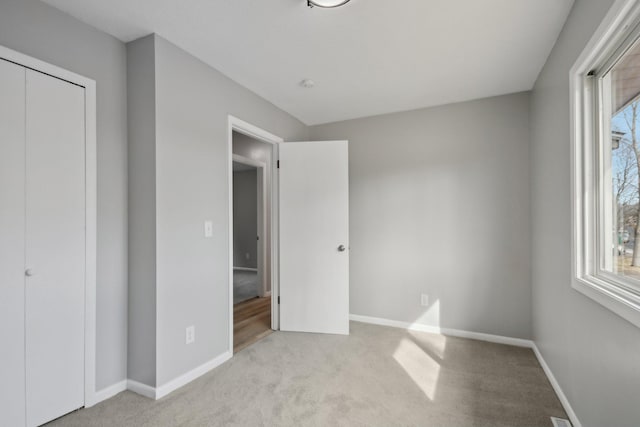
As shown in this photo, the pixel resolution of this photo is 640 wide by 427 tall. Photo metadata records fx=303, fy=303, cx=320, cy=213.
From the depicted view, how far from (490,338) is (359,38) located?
2934 millimetres

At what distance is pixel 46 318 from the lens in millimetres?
1754

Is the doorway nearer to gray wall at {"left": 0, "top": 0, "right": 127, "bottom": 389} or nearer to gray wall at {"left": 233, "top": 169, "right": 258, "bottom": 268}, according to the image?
gray wall at {"left": 233, "top": 169, "right": 258, "bottom": 268}

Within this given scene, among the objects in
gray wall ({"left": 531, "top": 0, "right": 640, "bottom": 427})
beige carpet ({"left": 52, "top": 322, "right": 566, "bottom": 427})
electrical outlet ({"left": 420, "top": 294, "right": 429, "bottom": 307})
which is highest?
gray wall ({"left": 531, "top": 0, "right": 640, "bottom": 427})

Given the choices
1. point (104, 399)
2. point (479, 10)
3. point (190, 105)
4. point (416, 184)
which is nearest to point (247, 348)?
point (104, 399)

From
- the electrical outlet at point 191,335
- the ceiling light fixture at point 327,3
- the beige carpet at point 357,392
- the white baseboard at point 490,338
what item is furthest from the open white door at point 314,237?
the ceiling light fixture at point 327,3

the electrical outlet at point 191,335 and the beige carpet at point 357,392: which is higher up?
the electrical outlet at point 191,335

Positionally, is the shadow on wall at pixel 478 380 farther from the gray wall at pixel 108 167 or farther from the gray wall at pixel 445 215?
the gray wall at pixel 108 167

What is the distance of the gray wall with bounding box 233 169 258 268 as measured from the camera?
6.81m

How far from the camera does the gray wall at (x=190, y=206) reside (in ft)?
6.79

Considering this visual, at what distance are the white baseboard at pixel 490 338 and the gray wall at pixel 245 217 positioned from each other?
12.4 ft

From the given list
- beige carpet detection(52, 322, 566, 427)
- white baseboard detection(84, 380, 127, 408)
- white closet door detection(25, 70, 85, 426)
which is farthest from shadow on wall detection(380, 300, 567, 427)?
white closet door detection(25, 70, 85, 426)

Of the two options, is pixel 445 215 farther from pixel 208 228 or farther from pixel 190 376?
pixel 190 376

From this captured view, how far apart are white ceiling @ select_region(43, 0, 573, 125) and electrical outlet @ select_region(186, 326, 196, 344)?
206 cm

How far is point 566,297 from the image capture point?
1.89 m
